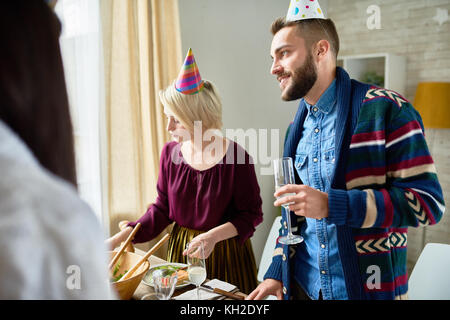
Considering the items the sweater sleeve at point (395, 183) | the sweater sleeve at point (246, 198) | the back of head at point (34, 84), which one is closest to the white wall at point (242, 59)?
the sweater sleeve at point (246, 198)

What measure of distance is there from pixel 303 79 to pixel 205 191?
25.9 inches

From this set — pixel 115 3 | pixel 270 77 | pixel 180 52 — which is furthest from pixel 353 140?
pixel 270 77

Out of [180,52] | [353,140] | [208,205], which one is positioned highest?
[180,52]

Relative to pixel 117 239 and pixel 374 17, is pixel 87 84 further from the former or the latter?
pixel 374 17

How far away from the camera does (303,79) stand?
1.12 m

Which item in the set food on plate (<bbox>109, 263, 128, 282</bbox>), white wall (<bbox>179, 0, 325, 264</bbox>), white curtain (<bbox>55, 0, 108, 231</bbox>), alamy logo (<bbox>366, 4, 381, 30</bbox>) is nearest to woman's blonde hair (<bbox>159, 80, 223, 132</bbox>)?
white curtain (<bbox>55, 0, 108, 231</bbox>)

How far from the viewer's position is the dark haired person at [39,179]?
31 centimetres

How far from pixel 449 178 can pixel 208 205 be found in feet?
6.61

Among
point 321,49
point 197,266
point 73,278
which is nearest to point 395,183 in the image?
point 321,49

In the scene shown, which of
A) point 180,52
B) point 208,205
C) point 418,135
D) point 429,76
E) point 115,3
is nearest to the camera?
point 418,135

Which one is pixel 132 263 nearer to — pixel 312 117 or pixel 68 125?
pixel 312 117

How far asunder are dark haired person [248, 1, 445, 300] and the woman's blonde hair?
1.40 ft

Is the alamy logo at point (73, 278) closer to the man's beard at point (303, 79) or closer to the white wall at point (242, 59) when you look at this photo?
the man's beard at point (303, 79)

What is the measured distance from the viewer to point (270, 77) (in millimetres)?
2832
